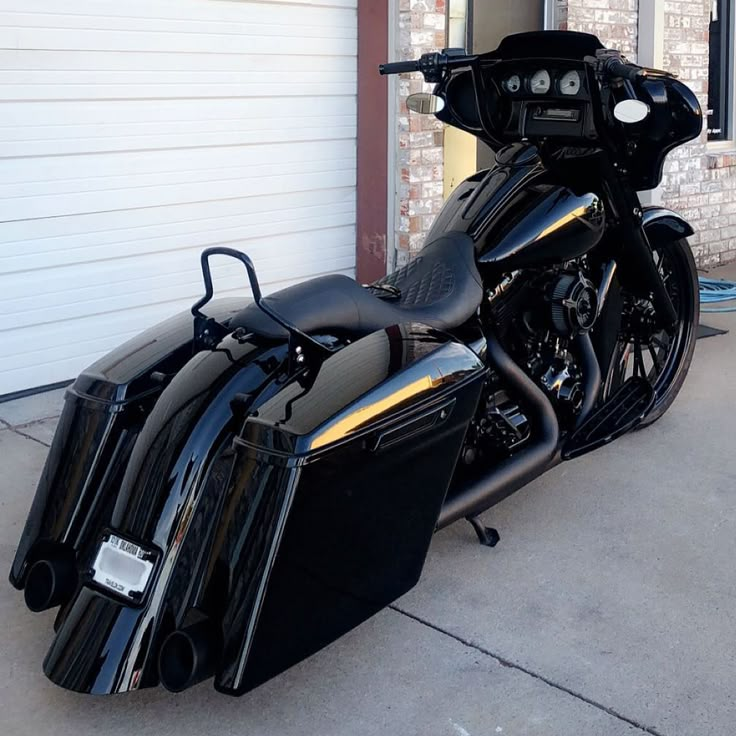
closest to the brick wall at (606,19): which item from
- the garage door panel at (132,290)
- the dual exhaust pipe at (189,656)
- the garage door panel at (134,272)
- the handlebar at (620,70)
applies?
the garage door panel at (134,272)

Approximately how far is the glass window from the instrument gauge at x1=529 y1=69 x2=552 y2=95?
193 inches

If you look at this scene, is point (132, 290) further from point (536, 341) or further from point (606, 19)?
point (606, 19)

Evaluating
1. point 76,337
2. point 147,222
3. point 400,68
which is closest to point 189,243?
point 147,222

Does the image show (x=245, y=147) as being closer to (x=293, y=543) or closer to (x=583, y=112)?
(x=583, y=112)

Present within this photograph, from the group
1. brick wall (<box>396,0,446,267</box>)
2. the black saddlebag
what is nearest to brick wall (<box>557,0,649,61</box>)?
brick wall (<box>396,0,446,267</box>)

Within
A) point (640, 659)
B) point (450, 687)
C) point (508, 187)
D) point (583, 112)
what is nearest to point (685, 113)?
point (583, 112)

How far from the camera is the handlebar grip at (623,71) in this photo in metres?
3.01

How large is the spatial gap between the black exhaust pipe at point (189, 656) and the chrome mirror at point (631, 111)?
5.99ft

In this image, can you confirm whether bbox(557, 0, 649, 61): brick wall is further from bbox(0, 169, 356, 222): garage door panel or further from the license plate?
the license plate

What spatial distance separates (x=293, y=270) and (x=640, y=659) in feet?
11.1

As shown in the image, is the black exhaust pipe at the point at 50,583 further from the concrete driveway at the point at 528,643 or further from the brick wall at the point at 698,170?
the brick wall at the point at 698,170

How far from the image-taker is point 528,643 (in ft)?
8.68

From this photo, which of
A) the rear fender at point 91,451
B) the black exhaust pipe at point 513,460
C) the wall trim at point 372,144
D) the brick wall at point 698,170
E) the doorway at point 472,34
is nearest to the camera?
the rear fender at point 91,451

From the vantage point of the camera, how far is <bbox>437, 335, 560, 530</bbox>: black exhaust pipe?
9.46 feet
